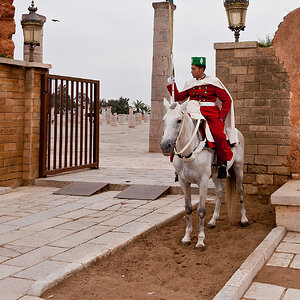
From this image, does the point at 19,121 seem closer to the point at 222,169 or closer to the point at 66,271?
the point at 222,169

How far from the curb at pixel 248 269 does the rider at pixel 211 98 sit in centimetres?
98

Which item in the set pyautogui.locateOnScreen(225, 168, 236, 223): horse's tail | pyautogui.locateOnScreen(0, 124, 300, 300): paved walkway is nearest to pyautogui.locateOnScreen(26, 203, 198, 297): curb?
pyautogui.locateOnScreen(0, 124, 300, 300): paved walkway

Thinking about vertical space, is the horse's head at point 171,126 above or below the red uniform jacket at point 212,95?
below

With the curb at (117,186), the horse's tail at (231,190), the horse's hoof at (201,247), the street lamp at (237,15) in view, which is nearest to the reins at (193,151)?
the horse's hoof at (201,247)

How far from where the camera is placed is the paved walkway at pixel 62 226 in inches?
170

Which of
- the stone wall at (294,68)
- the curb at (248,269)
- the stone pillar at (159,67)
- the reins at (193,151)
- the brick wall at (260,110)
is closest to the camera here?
the curb at (248,269)

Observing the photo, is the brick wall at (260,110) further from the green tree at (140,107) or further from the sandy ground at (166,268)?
the green tree at (140,107)

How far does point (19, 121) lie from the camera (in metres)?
9.72

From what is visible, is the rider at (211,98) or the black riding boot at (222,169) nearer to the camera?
the rider at (211,98)

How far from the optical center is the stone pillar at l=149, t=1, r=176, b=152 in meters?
16.9

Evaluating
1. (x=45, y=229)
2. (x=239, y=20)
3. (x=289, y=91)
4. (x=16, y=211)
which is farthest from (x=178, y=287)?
(x=239, y=20)

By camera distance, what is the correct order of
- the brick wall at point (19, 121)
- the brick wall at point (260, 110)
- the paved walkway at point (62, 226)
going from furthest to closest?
1. the brick wall at point (19, 121)
2. the brick wall at point (260, 110)
3. the paved walkway at point (62, 226)

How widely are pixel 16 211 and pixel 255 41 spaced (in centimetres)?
496

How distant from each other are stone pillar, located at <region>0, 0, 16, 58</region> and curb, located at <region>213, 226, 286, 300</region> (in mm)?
7068
